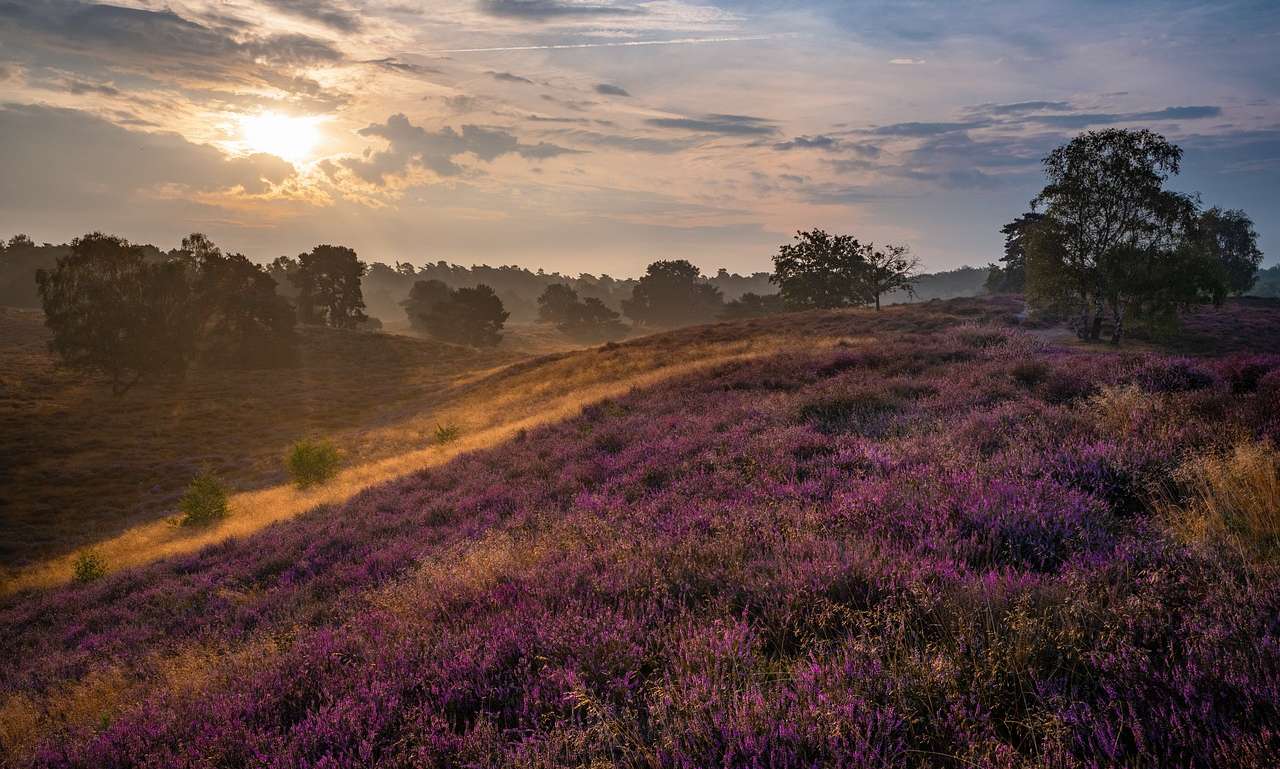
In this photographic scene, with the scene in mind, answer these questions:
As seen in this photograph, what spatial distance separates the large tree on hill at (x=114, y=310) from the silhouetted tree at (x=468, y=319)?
48.8m

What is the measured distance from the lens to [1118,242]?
125 ft

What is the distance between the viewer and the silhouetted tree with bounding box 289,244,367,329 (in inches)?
3558

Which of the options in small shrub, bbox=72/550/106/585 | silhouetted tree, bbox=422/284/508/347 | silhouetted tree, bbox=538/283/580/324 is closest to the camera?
small shrub, bbox=72/550/106/585

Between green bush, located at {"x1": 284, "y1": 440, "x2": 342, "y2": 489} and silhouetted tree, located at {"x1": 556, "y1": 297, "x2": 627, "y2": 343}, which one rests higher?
silhouetted tree, located at {"x1": 556, "y1": 297, "x2": 627, "y2": 343}

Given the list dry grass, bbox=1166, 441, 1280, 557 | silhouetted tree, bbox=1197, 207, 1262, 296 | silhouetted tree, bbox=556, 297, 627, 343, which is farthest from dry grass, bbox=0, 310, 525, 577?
silhouetted tree, bbox=1197, 207, 1262, 296

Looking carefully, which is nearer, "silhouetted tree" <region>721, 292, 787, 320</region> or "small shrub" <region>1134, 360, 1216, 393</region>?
"small shrub" <region>1134, 360, 1216, 393</region>

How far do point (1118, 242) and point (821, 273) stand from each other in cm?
4640

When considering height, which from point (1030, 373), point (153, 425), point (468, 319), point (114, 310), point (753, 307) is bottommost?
point (153, 425)

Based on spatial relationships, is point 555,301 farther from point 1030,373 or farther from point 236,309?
point 1030,373

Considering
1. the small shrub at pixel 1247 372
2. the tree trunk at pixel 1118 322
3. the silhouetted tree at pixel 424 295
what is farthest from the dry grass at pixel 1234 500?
the silhouetted tree at pixel 424 295

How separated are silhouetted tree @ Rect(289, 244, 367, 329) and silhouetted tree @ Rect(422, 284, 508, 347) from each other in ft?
42.2

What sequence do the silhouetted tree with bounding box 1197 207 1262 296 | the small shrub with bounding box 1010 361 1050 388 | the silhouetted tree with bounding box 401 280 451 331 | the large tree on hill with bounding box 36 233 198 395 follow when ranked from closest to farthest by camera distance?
1. the small shrub with bounding box 1010 361 1050 388
2. the large tree on hill with bounding box 36 233 198 395
3. the silhouetted tree with bounding box 1197 207 1262 296
4. the silhouetted tree with bounding box 401 280 451 331

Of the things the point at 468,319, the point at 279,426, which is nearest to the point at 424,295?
the point at 468,319

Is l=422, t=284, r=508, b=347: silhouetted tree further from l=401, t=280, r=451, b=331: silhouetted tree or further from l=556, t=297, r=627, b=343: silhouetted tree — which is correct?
l=556, t=297, r=627, b=343: silhouetted tree
